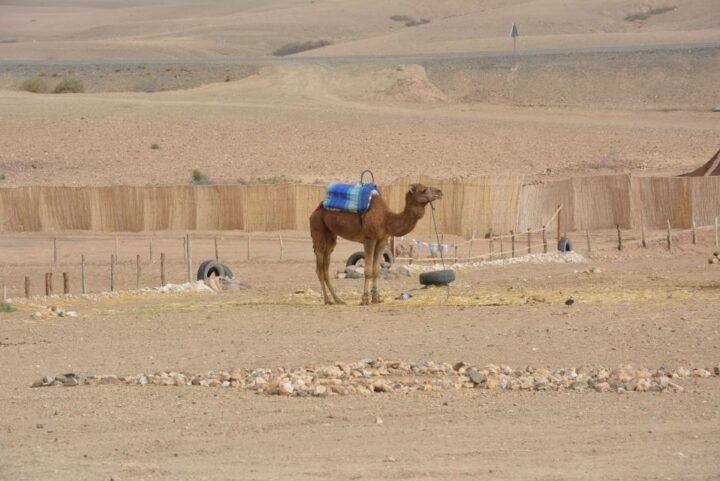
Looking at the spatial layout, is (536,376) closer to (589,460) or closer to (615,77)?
(589,460)

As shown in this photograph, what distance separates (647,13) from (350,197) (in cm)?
10628

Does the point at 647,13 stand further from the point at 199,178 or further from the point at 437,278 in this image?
the point at 437,278

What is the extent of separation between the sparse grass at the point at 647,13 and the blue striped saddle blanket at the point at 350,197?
4064 inches

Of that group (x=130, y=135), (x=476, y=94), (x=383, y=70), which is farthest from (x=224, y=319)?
(x=383, y=70)

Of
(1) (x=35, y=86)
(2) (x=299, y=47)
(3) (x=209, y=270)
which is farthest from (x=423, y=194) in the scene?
(2) (x=299, y=47)

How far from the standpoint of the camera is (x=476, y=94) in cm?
7425

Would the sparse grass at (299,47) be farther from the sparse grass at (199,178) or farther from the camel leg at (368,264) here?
the camel leg at (368,264)

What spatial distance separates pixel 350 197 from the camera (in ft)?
71.3

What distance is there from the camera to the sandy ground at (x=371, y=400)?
11.4 m

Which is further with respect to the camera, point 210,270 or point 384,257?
point 384,257

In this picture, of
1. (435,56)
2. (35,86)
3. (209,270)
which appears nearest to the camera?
(209,270)

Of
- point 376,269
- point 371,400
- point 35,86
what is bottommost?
point 371,400

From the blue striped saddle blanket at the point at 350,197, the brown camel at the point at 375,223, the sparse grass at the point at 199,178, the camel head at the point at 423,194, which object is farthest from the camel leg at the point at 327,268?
the sparse grass at the point at 199,178

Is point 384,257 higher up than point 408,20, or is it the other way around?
point 408,20
